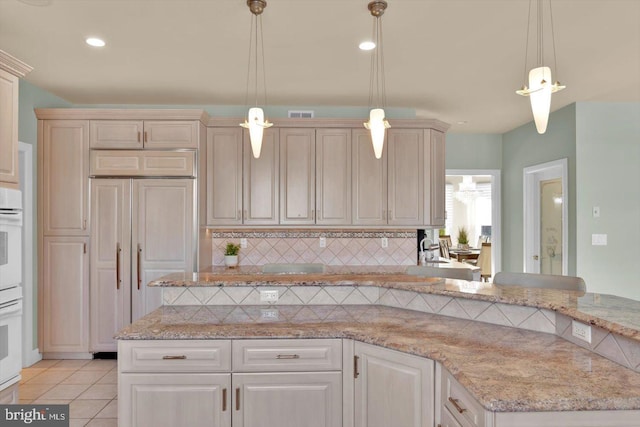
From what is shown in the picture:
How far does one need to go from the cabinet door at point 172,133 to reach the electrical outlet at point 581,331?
3.43 meters

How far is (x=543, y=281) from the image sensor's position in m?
2.45

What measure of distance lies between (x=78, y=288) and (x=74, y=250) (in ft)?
1.21

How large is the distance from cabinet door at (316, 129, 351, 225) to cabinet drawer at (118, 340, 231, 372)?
96.1 inches

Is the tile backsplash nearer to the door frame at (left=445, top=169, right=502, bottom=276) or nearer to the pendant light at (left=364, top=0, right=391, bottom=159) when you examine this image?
the pendant light at (left=364, top=0, right=391, bottom=159)

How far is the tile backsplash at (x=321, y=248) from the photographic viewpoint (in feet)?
14.9

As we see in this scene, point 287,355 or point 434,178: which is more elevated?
point 434,178

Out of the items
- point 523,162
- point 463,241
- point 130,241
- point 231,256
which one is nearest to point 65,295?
point 130,241

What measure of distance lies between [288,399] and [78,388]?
230 centimetres

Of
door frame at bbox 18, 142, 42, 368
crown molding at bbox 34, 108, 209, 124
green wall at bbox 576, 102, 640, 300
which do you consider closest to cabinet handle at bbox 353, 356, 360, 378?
crown molding at bbox 34, 108, 209, 124

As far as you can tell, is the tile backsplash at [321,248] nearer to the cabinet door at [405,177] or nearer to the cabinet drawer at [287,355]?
the cabinet door at [405,177]

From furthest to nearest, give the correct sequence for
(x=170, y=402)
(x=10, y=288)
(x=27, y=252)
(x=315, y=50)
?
(x=27, y=252) < (x=315, y=50) < (x=10, y=288) < (x=170, y=402)

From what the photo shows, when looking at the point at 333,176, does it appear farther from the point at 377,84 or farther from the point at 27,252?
the point at 27,252

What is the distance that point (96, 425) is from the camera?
2715 millimetres

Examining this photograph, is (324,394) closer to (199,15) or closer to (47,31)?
(199,15)
